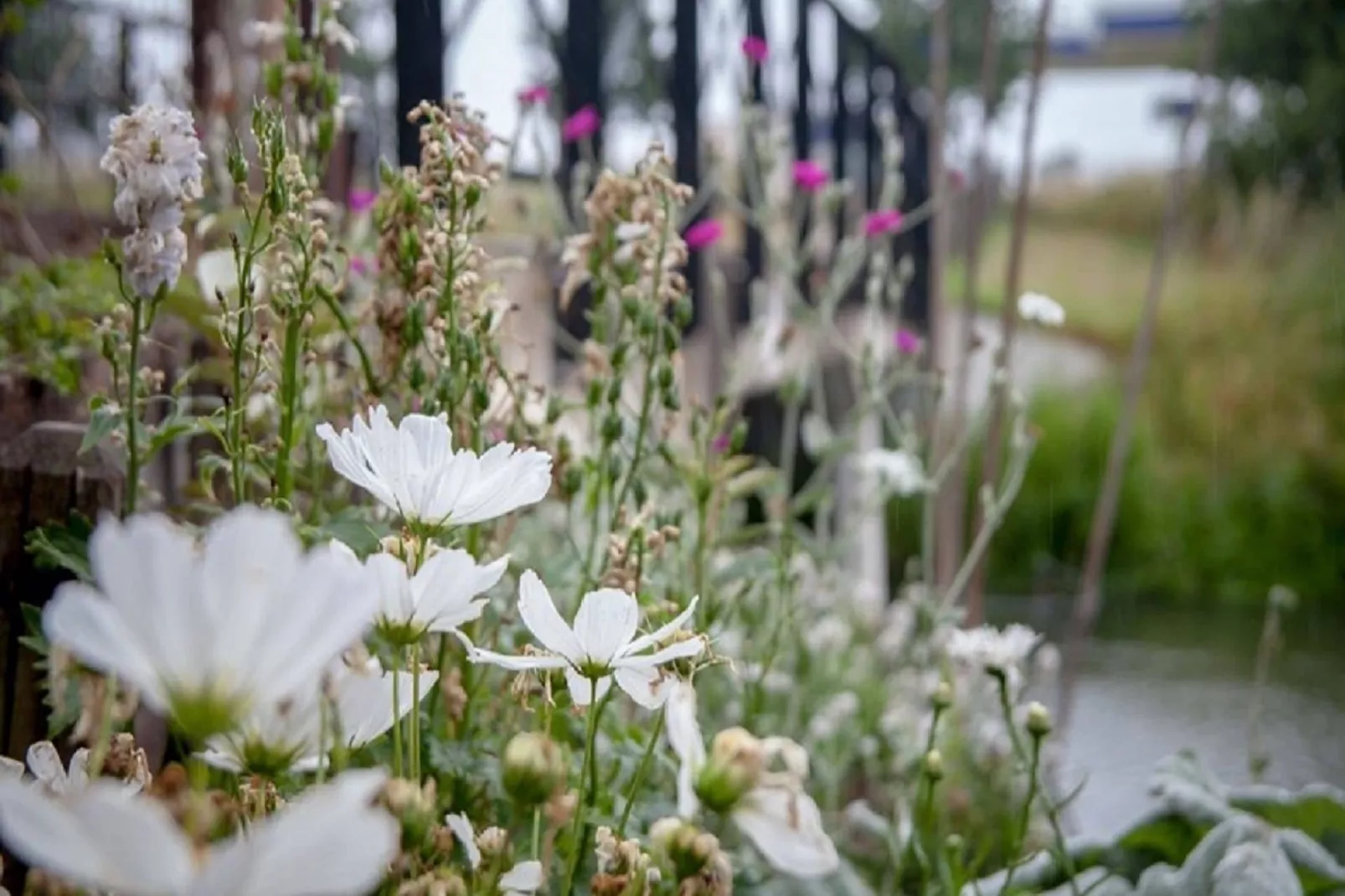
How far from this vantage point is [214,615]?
38 centimetres

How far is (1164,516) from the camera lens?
23.1 feet

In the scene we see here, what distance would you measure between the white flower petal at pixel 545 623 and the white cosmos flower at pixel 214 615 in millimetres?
179

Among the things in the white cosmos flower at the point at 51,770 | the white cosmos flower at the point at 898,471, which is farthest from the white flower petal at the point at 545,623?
the white cosmos flower at the point at 898,471

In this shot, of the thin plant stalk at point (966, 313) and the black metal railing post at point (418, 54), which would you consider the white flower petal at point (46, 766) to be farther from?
the thin plant stalk at point (966, 313)

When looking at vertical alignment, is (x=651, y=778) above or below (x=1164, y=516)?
above

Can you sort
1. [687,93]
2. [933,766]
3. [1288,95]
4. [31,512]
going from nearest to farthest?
1. [933,766]
2. [31,512]
3. [687,93]
4. [1288,95]

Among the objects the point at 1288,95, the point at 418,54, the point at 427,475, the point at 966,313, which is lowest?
the point at 966,313

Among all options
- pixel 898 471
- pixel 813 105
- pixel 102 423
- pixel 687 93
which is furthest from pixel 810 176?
pixel 813 105

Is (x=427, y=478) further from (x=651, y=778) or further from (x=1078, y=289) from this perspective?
(x=1078, y=289)

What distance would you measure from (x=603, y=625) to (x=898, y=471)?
1.36 metres

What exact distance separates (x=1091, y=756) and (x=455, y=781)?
3606 mm

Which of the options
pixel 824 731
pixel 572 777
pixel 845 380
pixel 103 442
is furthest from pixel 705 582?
pixel 845 380

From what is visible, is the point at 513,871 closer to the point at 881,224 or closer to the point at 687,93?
the point at 881,224

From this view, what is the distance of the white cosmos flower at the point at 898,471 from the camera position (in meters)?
1.90
